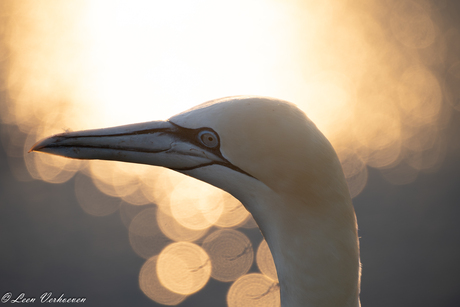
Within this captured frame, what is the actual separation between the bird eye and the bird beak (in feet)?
0.16

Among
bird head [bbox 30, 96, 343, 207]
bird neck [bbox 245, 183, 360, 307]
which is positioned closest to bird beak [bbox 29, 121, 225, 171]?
bird head [bbox 30, 96, 343, 207]

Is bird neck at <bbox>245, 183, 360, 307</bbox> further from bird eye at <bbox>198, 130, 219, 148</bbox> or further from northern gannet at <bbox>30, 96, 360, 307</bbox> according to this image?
bird eye at <bbox>198, 130, 219, 148</bbox>

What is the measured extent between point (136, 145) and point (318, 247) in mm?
980

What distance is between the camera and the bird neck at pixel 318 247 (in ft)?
4.76

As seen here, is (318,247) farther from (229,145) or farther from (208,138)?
(208,138)

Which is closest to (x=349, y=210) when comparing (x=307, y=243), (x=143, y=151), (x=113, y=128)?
(x=307, y=243)

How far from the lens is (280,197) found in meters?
1.50

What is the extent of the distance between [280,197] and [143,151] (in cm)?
71

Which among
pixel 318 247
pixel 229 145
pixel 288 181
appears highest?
pixel 229 145

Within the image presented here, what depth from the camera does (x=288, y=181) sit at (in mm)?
1447

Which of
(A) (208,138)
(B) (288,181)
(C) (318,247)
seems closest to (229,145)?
(A) (208,138)

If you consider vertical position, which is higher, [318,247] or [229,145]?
[229,145]

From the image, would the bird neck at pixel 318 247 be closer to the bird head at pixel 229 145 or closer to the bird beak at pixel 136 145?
the bird head at pixel 229 145

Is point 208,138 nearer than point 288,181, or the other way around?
point 288,181
